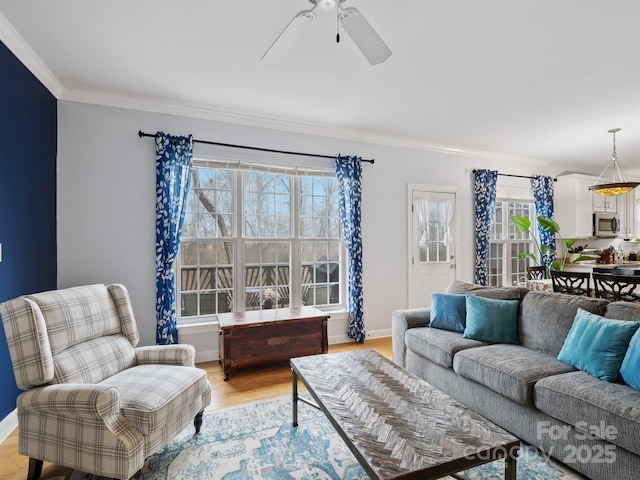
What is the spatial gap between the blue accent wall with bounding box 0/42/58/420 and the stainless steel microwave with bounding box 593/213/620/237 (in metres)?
8.12

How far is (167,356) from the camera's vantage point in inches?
88.6

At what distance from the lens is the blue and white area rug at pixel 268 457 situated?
1.81m

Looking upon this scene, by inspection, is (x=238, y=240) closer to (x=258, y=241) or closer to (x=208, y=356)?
(x=258, y=241)

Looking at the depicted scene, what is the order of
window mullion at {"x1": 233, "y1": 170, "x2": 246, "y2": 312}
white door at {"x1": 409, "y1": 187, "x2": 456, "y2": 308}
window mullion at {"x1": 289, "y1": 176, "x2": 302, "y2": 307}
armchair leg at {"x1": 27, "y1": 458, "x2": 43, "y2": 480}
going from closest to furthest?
armchair leg at {"x1": 27, "y1": 458, "x2": 43, "y2": 480}, window mullion at {"x1": 233, "y1": 170, "x2": 246, "y2": 312}, window mullion at {"x1": 289, "y1": 176, "x2": 302, "y2": 307}, white door at {"x1": 409, "y1": 187, "x2": 456, "y2": 308}

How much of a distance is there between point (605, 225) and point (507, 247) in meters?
2.33

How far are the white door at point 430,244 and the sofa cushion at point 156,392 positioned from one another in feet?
10.9

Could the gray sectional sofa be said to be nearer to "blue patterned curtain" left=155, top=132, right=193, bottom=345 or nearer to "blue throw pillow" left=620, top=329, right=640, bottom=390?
"blue throw pillow" left=620, top=329, right=640, bottom=390

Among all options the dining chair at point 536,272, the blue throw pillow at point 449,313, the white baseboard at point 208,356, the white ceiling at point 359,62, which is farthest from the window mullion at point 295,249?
the dining chair at point 536,272

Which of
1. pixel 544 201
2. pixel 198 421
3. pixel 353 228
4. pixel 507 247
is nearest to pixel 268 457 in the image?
pixel 198 421

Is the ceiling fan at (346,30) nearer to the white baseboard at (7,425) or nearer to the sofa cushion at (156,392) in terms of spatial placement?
the sofa cushion at (156,392)

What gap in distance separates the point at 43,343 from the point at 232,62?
7.48 ft

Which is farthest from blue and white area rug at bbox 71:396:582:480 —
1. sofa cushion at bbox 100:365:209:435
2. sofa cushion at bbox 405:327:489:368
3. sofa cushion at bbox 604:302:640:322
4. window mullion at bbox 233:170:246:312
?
window mullion at bbox 233:170:246:312

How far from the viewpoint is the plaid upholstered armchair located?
1.59 metres

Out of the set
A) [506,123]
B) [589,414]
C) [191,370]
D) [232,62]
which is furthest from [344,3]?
[506,123]
